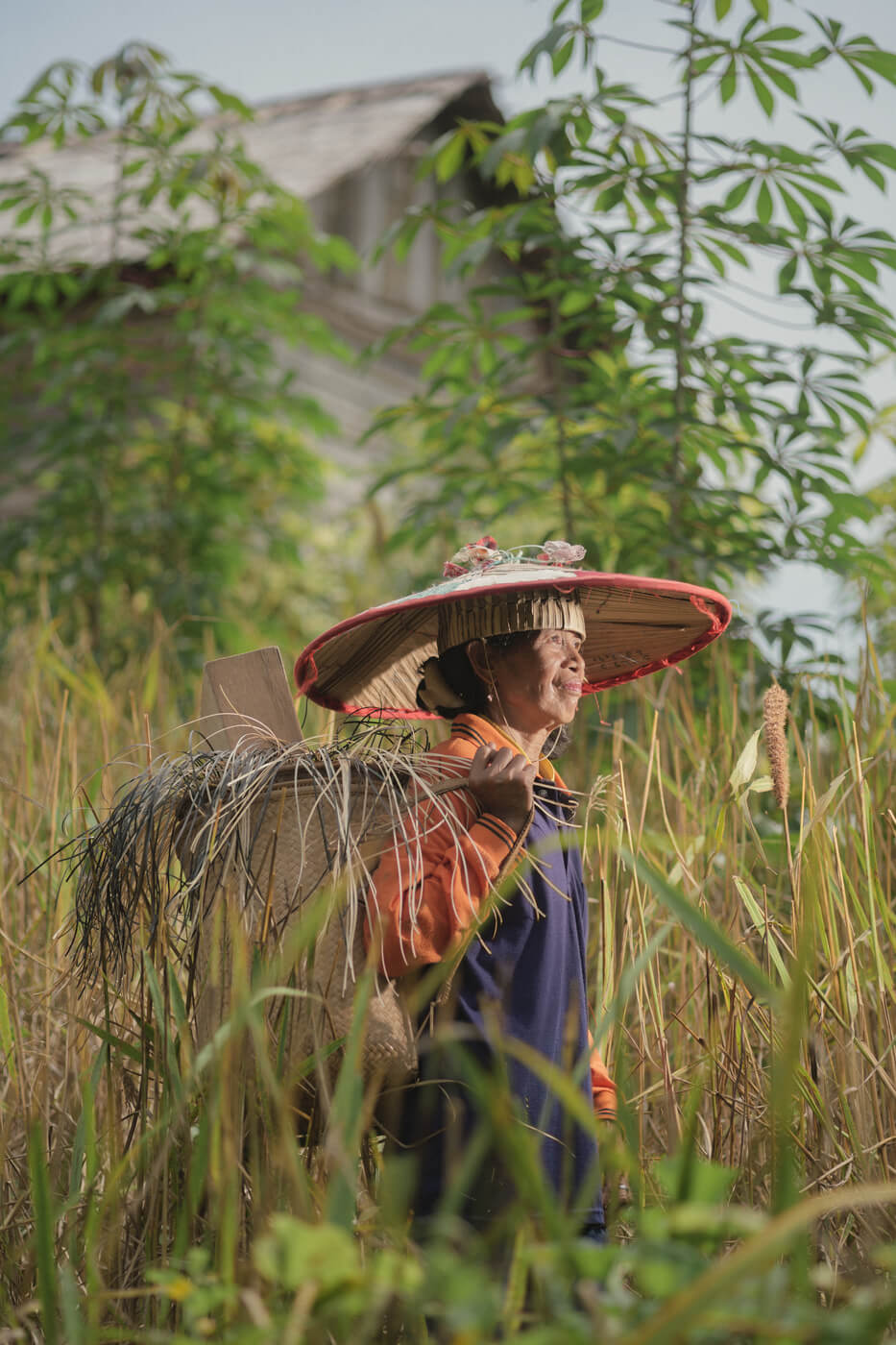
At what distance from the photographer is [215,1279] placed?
0.85m

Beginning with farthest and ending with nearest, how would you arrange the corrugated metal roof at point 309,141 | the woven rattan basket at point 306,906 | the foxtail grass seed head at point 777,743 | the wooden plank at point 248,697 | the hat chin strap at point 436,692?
the corrugated metal roof at point 309,141 < the hat chin strap at point 436,692 < the wooden plank at point 248,697 < the foxtail grass seed head at point 777,743 < the woven rattan basket at point 306,906

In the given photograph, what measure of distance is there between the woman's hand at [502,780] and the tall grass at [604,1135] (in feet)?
0.69

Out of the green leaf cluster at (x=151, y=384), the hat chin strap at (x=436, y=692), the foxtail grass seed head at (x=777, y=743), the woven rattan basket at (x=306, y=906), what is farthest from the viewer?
the green leaf cluster at (x=151, y=384)

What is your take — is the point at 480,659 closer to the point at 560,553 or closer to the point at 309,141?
the point at 560,553

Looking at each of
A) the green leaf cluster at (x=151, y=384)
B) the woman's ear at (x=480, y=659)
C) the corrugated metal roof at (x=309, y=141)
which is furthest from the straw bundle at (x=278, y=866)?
the corrugated metal roof at (x=309, y=141)

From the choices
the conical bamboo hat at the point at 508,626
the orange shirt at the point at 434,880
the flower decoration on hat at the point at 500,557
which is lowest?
the orange shirt at the point at 434,880

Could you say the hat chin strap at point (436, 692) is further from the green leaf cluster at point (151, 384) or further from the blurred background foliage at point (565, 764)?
the green leaf cluster at point (151, 384)

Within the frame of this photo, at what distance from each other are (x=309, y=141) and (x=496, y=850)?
8.46 meters

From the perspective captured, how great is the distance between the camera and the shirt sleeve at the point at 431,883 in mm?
1303

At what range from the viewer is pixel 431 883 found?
53.1 inches

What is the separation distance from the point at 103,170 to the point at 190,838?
29.3 feet

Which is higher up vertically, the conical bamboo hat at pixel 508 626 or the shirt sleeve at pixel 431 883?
the conical bamboo hat at pixel 508 626

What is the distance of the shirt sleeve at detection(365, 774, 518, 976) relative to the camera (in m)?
1.30

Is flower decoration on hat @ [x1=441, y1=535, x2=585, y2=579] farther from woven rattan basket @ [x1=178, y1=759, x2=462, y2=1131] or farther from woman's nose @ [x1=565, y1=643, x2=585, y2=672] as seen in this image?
woven rattan basket @ [x1=178, y1=759, x2=462, y2=1131]
